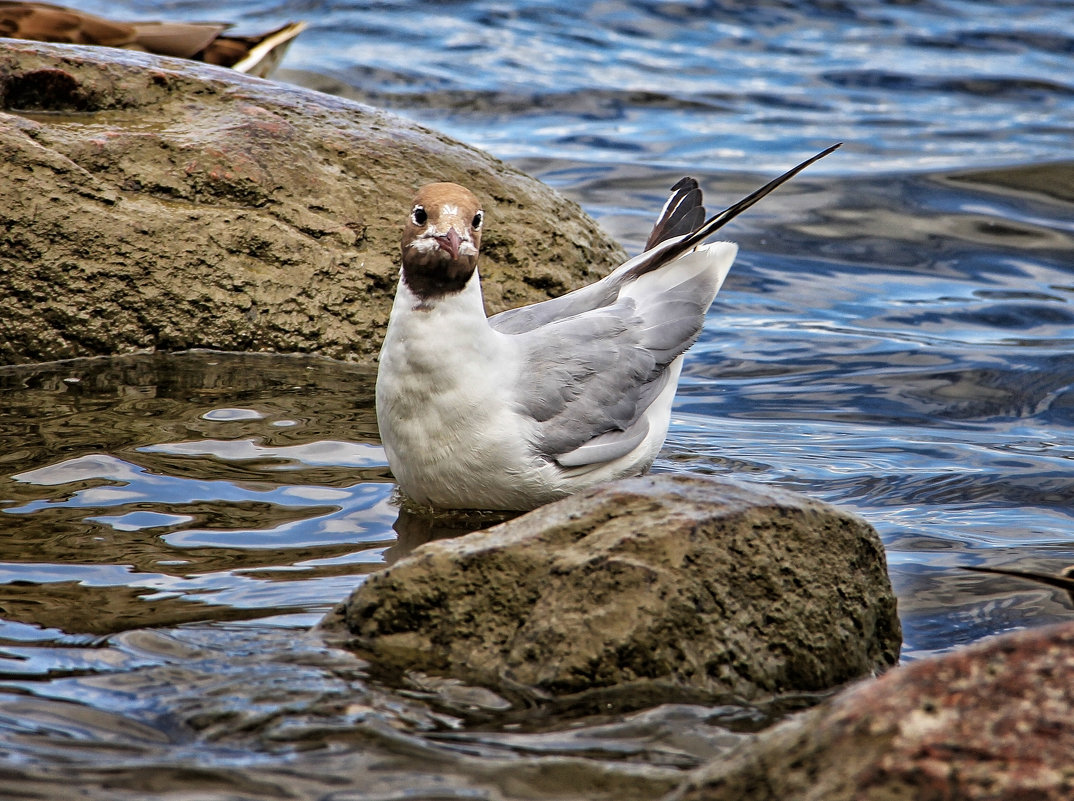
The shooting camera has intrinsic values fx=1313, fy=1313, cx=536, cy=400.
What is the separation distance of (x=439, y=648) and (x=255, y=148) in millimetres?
4031

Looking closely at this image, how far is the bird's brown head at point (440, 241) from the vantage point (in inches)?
189

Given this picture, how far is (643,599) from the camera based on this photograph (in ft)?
11.9

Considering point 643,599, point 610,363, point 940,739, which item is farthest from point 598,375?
point 940,739

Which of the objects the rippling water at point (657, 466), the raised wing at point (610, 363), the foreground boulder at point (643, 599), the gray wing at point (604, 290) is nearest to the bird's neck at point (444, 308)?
the raised wing at point (610, 363)

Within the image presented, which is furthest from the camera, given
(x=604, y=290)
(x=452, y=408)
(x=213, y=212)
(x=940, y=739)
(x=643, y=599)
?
(x=213, y=212)

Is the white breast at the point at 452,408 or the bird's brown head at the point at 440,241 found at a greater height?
the bird's brown head at the point at 440,241

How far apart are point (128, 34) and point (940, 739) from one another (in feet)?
25.4

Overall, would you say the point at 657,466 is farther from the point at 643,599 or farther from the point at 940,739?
the point at 940,739

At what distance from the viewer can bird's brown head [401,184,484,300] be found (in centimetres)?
480

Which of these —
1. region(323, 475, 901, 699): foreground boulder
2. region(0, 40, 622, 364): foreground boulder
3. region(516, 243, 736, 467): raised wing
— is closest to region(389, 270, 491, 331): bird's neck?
region(516, 243, 736, 467): raised wing

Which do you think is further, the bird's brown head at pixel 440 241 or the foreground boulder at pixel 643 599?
the bird's brown head at pixel 440 241

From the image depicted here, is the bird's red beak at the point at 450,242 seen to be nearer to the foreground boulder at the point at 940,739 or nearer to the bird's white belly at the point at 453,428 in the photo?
the bird's white belly at the point at 453,428

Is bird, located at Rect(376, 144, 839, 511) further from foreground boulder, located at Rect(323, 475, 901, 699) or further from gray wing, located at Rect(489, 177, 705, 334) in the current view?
foreground boulder, located at Rect(323, 475, 901, 699)

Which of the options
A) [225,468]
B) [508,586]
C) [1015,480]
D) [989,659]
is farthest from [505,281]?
[989,659]
